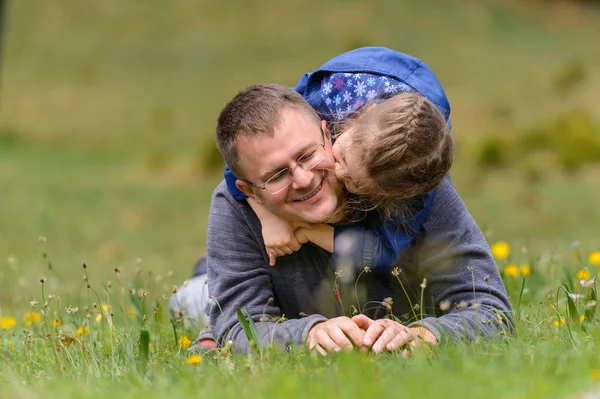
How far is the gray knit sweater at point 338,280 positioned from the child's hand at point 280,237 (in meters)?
0.16

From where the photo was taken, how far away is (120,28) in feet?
66.9

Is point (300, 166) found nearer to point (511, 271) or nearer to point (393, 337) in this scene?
point (393, 337)

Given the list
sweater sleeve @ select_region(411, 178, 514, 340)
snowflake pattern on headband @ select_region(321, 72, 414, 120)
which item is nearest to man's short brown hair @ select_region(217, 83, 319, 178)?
snowflake pattern on headband @ select_region(321, 72, 414, 120)

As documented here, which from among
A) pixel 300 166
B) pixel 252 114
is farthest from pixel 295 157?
pixel 252 114

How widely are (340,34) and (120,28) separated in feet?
19.3

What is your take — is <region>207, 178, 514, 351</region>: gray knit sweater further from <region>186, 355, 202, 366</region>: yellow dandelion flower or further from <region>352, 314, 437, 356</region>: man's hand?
<region>186, 355, 202, 366</region>: yellow dandelion flower

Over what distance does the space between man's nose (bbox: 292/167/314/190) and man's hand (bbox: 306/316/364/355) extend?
1.70ft

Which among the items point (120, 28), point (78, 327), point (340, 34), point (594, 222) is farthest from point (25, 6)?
point (78, 327)

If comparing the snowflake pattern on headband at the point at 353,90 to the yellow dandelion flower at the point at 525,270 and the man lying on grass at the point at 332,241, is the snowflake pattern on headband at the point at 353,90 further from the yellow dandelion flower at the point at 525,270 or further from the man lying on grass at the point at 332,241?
the yellow dandelion flower at the point at 525,270

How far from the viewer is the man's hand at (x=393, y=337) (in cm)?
266

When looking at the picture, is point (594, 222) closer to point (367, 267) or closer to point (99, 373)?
point (367, 267)

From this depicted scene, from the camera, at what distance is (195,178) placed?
50.1 ft

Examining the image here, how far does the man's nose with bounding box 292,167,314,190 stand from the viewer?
2.86m

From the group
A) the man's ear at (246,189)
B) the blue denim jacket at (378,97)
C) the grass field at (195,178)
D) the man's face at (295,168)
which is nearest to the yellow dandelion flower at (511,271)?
the grass field at (195,178)
